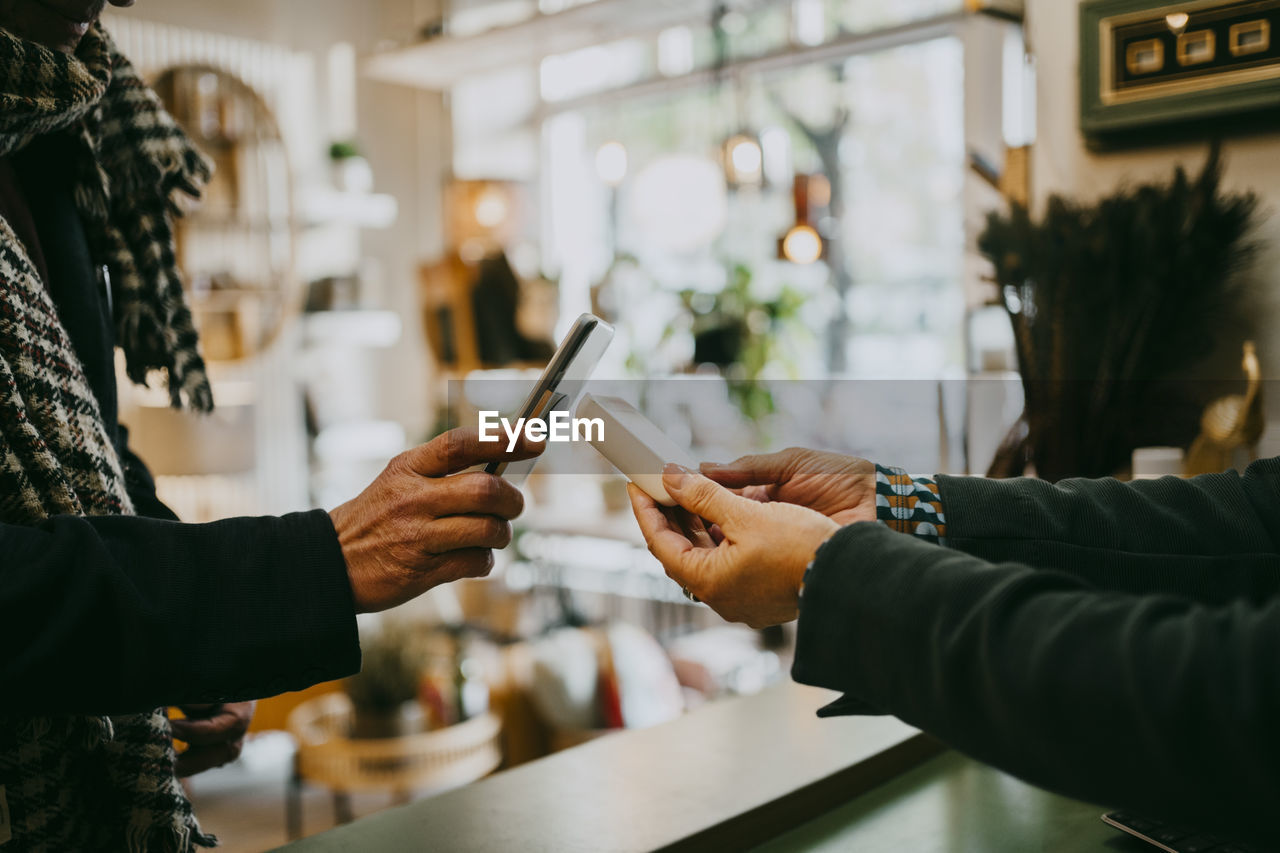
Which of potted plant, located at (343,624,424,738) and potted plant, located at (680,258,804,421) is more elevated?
potted plant, located at (680,258,804,421)

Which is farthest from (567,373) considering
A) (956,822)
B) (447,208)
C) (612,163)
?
(447,208)

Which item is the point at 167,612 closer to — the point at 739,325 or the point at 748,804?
the point at 748,804

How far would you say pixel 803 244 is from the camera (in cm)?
362

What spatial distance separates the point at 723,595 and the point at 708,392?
6.81 feet

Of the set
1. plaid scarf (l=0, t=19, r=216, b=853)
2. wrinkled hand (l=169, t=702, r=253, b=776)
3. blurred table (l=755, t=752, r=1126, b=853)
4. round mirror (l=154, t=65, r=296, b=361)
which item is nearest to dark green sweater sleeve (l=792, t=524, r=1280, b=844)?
blurred table (l=755, t=752, r=1126, b=853)

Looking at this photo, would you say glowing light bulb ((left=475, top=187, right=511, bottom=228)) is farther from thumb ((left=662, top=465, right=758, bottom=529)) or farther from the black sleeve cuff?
the black sleeve cuff

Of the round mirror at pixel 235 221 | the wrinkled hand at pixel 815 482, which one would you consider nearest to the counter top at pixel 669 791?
the wrinkled hand at pixel 815 482

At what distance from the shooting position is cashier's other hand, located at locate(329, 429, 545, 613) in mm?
801

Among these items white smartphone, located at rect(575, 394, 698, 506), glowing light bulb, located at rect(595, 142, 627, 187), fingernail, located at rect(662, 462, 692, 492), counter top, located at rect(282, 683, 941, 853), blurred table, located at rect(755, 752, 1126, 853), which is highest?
glowing light bulb, located at rect(595, 142, 627, 187)

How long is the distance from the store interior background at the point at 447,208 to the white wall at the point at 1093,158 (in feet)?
3.25

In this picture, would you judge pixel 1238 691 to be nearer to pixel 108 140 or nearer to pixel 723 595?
pixel 723 595

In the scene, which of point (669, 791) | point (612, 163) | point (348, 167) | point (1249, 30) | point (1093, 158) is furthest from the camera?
point (348, 167)

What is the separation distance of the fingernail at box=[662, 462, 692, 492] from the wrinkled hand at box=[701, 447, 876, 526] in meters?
0.11

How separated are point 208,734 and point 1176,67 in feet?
5.06
